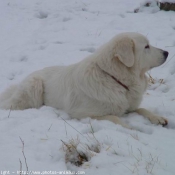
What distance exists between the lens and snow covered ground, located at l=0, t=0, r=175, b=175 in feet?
9.68

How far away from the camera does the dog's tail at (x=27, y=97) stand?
17.2 ft

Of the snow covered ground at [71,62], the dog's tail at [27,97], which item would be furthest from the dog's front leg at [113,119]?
the dog's tail at [27,97]

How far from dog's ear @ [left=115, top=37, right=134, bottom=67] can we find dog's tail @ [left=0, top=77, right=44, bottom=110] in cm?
147

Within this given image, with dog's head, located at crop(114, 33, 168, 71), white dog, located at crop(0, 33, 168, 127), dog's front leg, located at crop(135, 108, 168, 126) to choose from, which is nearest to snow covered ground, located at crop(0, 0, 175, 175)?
dog's front leg, located at crop(135, 108, 168, 126)

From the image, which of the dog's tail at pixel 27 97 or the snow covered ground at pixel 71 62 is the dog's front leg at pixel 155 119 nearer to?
the snow covered ground at pixel 71 62

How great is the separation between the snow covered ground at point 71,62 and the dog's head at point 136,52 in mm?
705

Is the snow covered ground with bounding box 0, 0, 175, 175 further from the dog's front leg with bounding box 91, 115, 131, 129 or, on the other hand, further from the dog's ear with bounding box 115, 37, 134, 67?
the dog's ear with bounding box 115, 37, 134, 67

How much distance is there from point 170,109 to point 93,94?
1.13m

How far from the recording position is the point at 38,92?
5.21 metres

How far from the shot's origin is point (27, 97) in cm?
529

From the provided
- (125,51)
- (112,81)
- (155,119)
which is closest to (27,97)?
(112,81)

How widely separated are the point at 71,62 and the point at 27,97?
6.90 ft

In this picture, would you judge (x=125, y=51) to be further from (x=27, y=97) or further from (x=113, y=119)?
(x=27, y=97)

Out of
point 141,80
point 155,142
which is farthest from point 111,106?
point 155,142
